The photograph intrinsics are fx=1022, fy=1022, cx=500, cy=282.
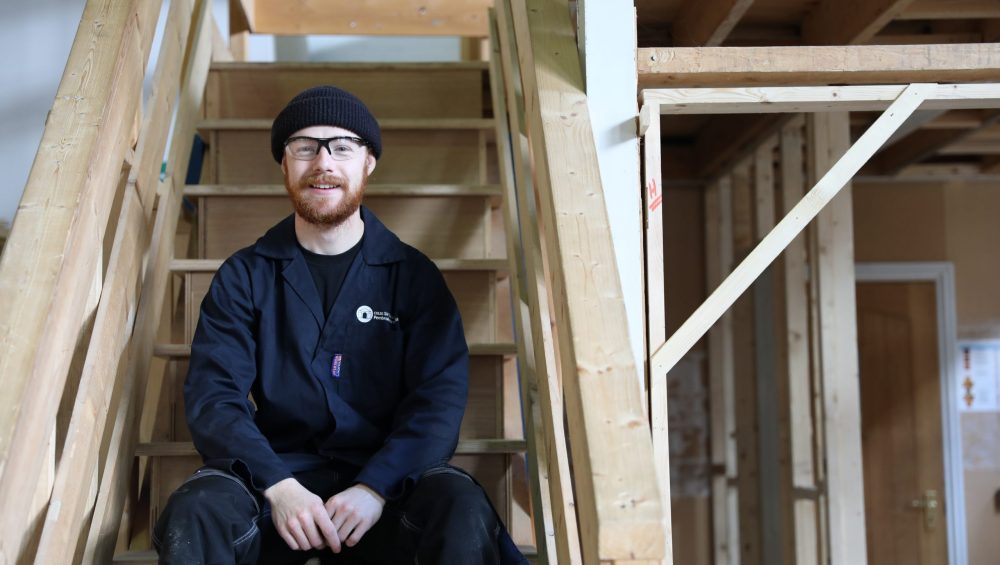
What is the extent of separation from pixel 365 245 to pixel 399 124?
0.90 metres

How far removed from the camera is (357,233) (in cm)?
221

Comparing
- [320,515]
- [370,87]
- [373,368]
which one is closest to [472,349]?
[373,368]

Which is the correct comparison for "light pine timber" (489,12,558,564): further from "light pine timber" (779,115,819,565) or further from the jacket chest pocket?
"light pine timber" (779,115,819,565)

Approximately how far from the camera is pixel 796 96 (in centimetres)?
226

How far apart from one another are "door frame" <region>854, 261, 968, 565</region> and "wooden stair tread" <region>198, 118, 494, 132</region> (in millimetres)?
3522

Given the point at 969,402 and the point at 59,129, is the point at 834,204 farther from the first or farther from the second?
the point at 59,129

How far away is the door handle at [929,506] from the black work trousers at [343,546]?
4.65 metres

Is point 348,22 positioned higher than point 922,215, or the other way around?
point 348,22

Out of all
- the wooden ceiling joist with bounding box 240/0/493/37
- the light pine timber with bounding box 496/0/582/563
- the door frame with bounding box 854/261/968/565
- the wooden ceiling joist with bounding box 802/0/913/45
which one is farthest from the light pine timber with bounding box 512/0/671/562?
the door frame with bounding box 854/261/968/565

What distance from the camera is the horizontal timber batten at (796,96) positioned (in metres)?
2.26

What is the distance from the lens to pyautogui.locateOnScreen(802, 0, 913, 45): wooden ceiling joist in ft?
10.6

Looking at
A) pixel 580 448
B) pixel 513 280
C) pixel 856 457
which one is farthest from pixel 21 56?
pixel 856 457

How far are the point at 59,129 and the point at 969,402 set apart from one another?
534cm

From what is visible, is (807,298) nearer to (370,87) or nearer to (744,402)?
(744,402)
